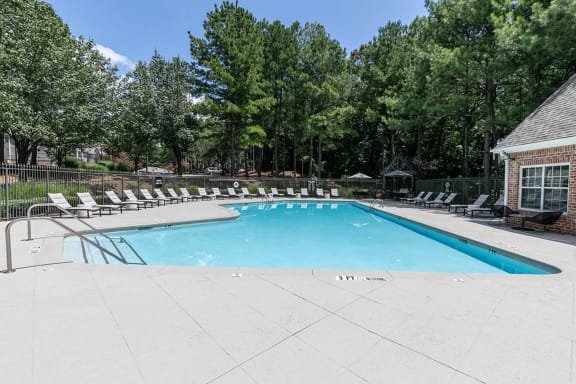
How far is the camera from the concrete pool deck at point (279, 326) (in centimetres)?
221

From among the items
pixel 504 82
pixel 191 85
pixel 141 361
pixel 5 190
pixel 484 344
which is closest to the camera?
pixel 141 361

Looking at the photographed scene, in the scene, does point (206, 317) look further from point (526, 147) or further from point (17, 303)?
point (526, 147)

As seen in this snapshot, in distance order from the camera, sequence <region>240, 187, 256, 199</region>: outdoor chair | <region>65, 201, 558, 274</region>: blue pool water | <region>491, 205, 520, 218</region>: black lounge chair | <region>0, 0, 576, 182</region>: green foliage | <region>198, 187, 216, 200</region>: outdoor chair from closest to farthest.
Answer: <region>65, 201, 558, 274</region>: blue pool water
<region>491, 205, 520, 218</region>: black lounge chair
<region>0, 0, 576, 182</region>: green foliage
<region>198, 187, 216, 200</region>: outdoor chair
<region>240, 187, 256, 199</region>: outdoor chair

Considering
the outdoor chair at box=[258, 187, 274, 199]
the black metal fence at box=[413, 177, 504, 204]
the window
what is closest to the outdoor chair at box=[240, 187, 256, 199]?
the outdoor chair at box=[258, 187, 274, 199]

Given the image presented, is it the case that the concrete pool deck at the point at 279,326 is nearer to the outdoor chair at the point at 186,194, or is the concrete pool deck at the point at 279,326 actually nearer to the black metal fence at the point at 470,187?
the black metal fence at the point at 470,187

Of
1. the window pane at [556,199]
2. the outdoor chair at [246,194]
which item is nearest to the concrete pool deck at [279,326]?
the window pane at [556,199]

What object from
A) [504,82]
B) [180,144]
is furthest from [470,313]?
[180,144]

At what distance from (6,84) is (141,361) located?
49.2ft

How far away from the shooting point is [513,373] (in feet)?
7.20

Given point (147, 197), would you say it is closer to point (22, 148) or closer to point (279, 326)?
point (22, 148)

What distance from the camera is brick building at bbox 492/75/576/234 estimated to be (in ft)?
27.3

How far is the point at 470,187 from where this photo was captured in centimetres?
1669

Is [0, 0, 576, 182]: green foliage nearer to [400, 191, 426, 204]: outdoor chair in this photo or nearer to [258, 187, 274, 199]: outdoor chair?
[400, 191, 426, 204]: outdoor chair

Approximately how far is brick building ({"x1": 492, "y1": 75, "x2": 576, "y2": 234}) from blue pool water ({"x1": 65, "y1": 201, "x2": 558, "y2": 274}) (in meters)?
3.41
